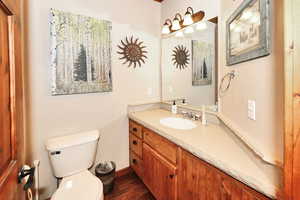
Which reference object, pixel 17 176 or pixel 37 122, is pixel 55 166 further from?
pixel 17 176

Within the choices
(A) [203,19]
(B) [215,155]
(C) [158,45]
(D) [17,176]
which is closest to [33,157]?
(D) [17,176]

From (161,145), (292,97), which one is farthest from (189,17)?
(292,97)

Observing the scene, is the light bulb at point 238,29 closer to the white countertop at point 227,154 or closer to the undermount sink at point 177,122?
the white countertop at point 227,154

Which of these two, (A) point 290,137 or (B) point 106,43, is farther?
(B) point 106,43

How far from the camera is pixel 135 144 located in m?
1.93

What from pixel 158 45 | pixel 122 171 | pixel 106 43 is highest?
pixel 158 45

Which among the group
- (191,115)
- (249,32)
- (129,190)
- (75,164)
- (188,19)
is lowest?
(129,190)

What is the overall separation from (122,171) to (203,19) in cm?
217

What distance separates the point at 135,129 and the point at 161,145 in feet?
1.98

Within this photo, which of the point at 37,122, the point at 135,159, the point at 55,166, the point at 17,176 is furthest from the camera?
the point at 135,159

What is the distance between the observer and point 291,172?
0.45 m

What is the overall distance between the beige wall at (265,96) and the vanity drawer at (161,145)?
0.53 m

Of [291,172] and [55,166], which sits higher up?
[291,172]

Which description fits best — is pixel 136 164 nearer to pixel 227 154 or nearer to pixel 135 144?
pixel 135 144
